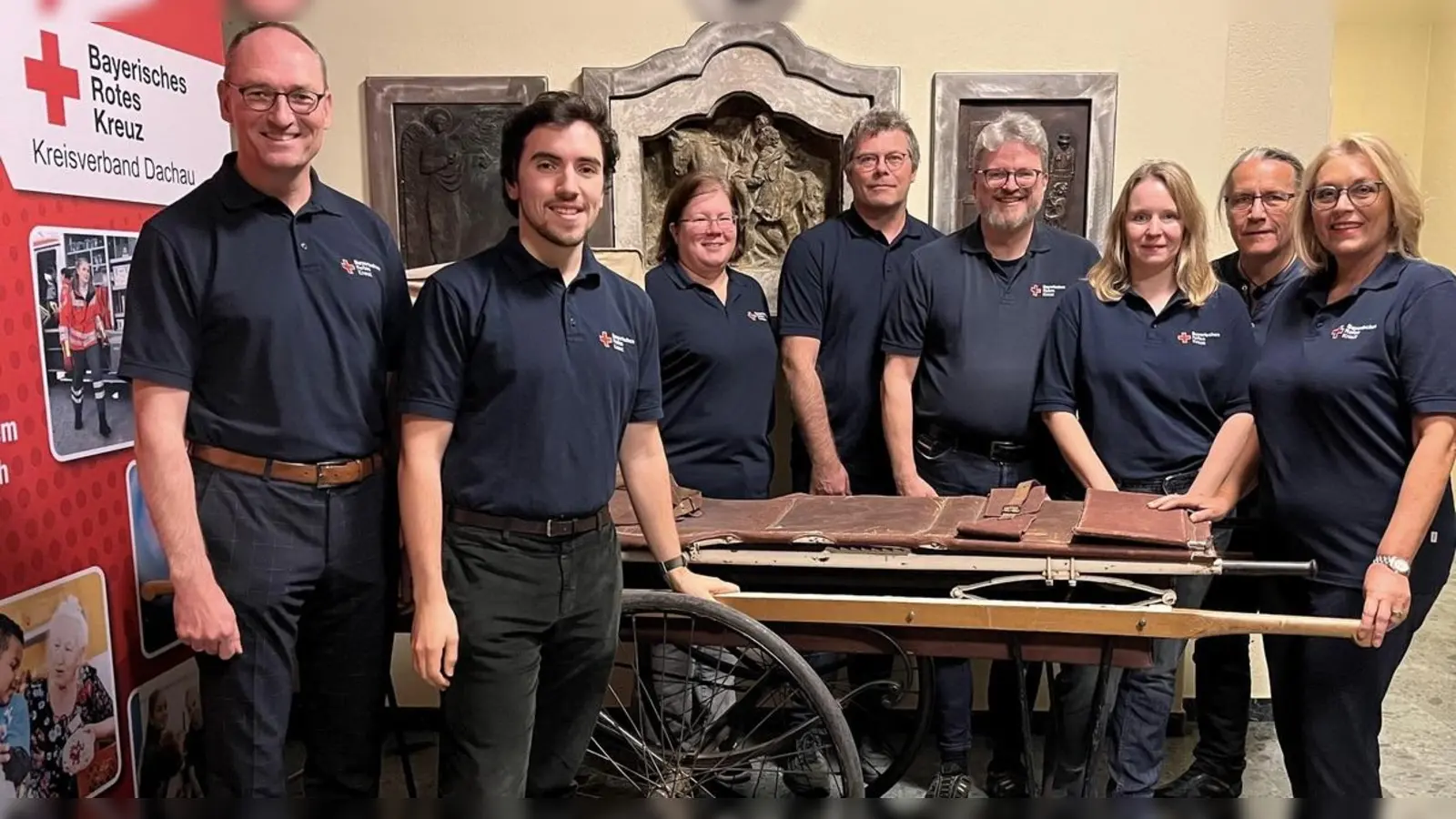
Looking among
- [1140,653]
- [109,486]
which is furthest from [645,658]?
[109,486]

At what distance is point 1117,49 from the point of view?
316cm

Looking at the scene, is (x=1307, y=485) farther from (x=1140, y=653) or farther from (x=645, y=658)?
(x=645, y=658)

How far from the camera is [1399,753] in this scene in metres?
3.25

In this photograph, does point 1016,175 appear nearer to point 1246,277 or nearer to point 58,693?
point 1246,277

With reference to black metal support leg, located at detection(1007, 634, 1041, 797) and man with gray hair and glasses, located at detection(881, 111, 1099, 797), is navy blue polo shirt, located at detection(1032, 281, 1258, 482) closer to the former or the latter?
man with gray hair and glasses, located at detection(881, 111, 1099, 797)

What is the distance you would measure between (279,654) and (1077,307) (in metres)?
1.96

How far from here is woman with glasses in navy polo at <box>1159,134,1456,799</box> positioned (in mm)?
1951

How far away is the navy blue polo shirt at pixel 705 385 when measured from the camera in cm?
275

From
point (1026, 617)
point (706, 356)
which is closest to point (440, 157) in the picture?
point (706, 356)

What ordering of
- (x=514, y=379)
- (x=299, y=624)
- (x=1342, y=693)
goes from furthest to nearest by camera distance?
(x=1342, y=693) → (x=299, y=624) → (x=514, y=379)

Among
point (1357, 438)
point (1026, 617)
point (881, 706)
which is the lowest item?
point (881, 706)

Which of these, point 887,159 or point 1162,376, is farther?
point 887,159

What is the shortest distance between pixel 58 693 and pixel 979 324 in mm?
2280

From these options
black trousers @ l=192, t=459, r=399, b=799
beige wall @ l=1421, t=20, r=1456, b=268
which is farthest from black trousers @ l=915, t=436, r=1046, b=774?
beige wall @ l=1421, t=20, r=1456, b=268
